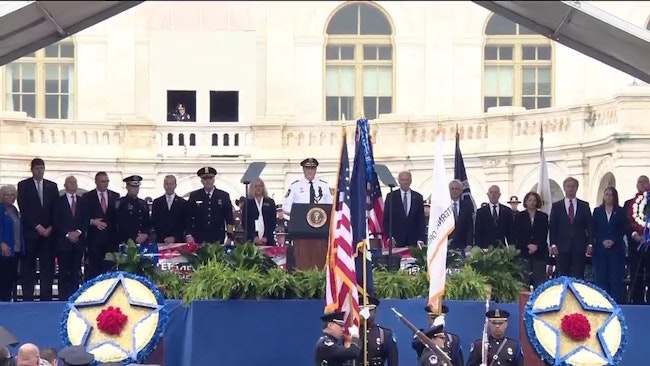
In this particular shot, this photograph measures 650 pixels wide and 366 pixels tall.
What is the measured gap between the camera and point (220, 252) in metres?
19.4

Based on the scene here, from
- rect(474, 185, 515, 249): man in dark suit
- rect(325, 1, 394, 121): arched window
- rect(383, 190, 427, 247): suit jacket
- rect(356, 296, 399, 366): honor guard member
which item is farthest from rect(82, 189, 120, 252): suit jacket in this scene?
rect(325, 1, 394, 121): arched window

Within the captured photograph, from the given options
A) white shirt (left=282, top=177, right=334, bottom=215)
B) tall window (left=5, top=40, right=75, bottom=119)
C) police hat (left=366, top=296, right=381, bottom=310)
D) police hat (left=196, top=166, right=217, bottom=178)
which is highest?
tall window (left=5, top=40, right=75, bottom=119)

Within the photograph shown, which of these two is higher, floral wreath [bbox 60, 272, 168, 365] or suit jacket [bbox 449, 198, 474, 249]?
suit jacket [bbox 449, 198, 474, 249]

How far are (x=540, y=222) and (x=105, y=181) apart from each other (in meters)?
5.32

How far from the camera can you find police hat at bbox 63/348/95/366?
1436 cm

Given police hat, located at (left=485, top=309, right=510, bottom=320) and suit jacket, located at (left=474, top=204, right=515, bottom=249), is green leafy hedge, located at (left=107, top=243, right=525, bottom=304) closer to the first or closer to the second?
police hat, located at (left=485, top=309, right=510, bottom=320)

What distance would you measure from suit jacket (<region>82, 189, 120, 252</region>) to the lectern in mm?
2839

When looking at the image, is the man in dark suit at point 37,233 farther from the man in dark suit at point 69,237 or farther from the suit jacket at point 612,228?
the suit jacket at point 612,228

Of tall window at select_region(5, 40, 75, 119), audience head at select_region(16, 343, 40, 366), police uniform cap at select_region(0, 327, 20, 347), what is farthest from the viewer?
tall window at select_region(5, 40, 75, 119)

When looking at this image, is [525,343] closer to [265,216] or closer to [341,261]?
[341,261]

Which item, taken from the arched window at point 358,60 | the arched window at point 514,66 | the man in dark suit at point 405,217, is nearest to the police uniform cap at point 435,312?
the man in dark suit at point 405,217

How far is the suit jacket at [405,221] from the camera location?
23109 mm

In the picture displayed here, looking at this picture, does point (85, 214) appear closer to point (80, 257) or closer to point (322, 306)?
point (80, 257)

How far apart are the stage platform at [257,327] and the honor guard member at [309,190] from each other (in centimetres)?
447
